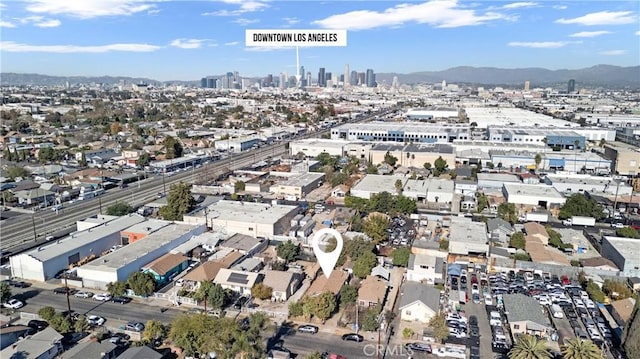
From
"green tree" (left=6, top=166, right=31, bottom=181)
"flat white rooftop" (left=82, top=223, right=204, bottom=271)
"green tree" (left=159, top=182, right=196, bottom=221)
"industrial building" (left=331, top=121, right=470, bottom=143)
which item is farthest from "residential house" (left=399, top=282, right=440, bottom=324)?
"industrial building" (left=331, top=121, right=470, bottom=143)

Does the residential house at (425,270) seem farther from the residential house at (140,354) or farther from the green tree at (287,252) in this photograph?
the residential house at (140,354)

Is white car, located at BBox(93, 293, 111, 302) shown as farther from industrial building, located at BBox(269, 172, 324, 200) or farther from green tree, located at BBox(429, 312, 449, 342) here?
industrial building, located at BBox(269, 172, 324, 200)

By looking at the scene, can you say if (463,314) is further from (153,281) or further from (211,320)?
(153,281)

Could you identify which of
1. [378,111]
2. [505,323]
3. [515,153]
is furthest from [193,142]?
[378,111]

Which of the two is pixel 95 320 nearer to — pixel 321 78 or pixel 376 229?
pixel 376 229

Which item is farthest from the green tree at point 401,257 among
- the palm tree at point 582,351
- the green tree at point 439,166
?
the green tree at point 439,166

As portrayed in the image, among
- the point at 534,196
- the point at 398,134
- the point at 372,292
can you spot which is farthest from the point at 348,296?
the point at 398,134
